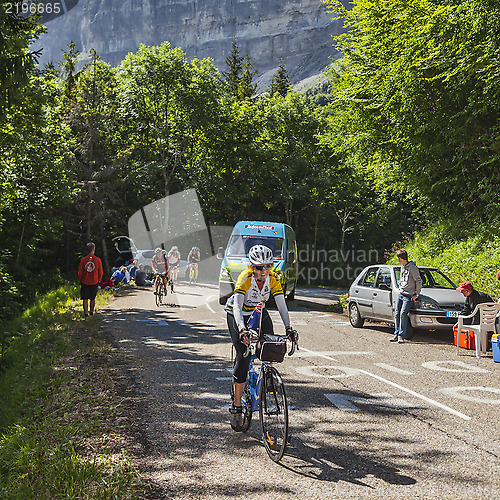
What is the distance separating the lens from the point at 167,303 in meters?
19.2

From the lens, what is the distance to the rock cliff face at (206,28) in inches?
6993

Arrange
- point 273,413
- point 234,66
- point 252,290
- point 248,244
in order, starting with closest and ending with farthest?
point 273,413, point 252,290, point 248,244, point 234,66

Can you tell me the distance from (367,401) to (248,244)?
12153 millimetres

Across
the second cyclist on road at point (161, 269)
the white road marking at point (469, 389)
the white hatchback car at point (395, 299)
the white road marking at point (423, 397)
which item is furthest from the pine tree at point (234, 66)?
the white road marking at point (469, 389)

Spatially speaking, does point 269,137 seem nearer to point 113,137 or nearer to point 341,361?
point 113,137

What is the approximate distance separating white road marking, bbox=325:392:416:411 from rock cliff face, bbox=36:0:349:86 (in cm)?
17407

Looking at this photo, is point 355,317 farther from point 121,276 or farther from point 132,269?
point 132,269

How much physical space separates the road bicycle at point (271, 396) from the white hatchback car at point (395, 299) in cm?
789

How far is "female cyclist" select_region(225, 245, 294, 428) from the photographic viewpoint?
17.7 feet

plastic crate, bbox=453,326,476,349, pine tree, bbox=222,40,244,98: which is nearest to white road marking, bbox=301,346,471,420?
plastic crate, bbox=453,326,476,349

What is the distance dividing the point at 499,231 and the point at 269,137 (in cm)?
3163

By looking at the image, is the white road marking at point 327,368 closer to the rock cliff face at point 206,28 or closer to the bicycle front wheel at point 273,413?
the bicycle front wheel at point 273,413

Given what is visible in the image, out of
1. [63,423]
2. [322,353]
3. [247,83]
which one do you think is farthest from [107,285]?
[247,83]

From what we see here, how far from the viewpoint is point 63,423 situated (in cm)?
614
